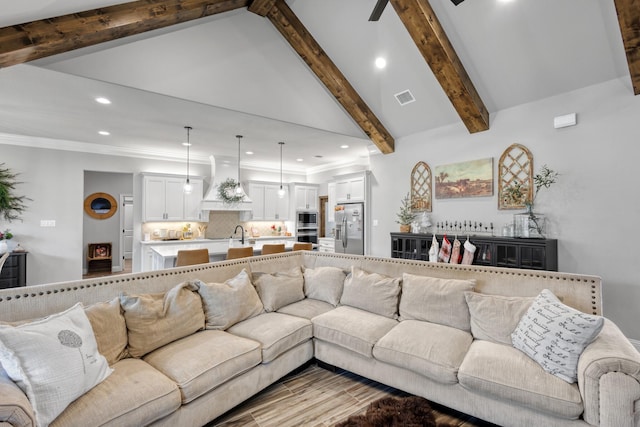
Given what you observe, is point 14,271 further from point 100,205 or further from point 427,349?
point 427,349

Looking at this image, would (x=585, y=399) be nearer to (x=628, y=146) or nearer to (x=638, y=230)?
(x=638, y=230)

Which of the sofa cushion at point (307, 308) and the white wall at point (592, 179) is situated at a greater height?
the white wall at point (592, 179)

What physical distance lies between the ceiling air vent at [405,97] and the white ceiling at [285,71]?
2.9 inches

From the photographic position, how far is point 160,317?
2.02 metres

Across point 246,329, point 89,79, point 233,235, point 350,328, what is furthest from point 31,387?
point 233,235

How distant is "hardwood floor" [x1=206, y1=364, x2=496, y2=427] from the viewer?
6.33ft

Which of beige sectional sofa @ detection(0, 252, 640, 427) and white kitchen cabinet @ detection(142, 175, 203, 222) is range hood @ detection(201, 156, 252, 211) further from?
beige sectional sofa @ detection(0, 252, 640, 427)

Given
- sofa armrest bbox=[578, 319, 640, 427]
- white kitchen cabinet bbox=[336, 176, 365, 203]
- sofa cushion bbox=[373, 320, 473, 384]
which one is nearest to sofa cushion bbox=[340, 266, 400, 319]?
sofa cushion bbox=[373, 320, 473, 384]

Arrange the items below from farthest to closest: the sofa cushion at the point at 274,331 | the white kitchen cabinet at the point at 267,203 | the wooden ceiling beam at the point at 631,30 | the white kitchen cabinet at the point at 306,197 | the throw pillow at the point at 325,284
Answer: the white kitchen cabinet at the point at 306,197 → the white kitchen cabinet at the point at 267,203 → the throw pillow at the point at 325,284 → the wooden ceiling beam at the point at 631,30 → the sofa cushion at the point at 274,331

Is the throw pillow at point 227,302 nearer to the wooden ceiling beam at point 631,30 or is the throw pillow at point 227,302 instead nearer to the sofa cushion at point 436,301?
the sofa cushion at point 436,301

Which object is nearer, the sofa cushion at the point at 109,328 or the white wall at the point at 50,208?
the sofa cushion at the point at 109,328

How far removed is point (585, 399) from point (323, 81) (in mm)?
4324

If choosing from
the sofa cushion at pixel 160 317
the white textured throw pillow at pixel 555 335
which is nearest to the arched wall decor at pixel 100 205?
the sofa cushion at pixel 160 317

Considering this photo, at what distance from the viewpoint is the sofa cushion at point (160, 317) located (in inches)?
74.6
